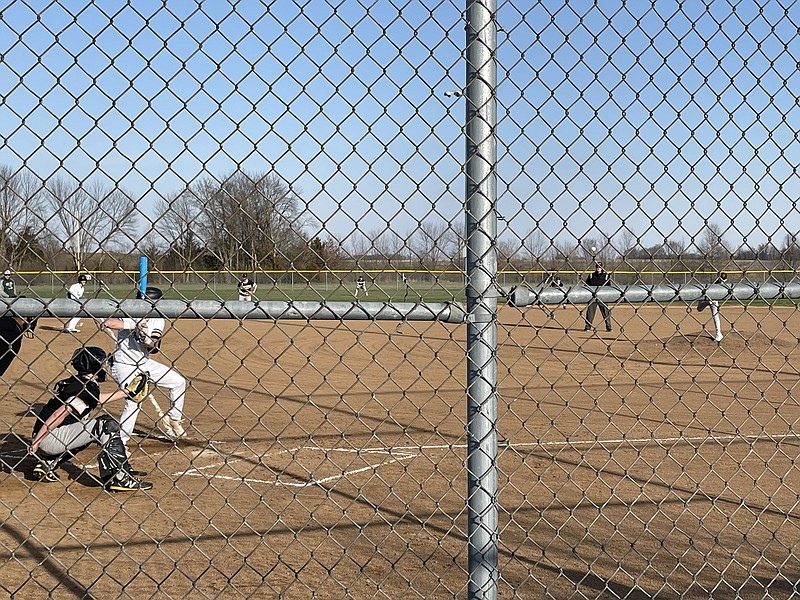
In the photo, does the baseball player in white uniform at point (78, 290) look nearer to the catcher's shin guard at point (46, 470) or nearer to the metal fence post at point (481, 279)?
the metal fence post at point (481, 279)

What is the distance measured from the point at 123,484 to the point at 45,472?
75 centimetres

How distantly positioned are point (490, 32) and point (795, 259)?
2555 millimetres

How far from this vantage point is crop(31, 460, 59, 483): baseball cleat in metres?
7.23

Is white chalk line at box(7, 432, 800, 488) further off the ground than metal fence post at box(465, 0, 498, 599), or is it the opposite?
metal fence post at box(465, 0, 498, 599)

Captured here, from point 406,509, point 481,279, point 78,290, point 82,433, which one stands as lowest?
point 406,509

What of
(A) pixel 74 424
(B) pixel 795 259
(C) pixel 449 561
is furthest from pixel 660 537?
(A) pixel 74 424

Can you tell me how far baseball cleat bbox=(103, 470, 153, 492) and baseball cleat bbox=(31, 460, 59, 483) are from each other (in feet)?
1.90

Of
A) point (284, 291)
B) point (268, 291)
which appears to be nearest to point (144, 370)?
point (268, 291)

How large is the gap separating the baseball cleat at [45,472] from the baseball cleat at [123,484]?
58 cm

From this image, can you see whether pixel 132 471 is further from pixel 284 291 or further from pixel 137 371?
pixel 284 291

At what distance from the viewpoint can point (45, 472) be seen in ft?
23.7

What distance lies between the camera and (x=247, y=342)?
21.9 metres

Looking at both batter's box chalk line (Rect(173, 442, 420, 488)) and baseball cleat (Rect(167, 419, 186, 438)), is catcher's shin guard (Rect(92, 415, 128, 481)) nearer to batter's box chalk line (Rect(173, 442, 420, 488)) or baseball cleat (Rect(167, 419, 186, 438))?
batter's box chalk line (Rect(173, 442, 420, 488))

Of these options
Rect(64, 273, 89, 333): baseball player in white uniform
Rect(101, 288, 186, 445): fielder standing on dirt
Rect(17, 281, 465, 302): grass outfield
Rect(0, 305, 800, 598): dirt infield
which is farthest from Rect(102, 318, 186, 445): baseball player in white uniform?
Rect(64, 273, 89, 333): baseball player in white uniform
